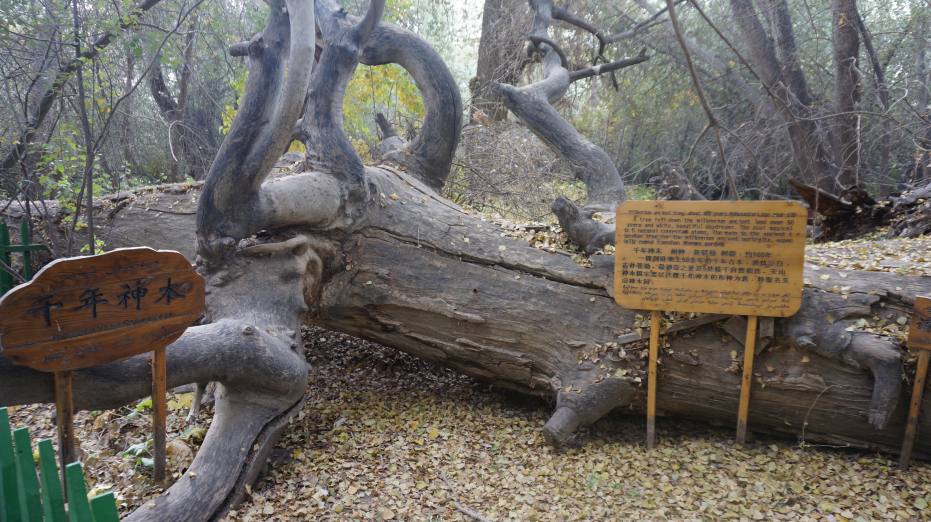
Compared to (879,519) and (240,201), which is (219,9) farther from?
(879,519)

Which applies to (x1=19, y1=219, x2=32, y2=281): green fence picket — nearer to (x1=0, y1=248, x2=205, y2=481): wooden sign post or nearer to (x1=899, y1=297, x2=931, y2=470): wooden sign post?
(x1=0, y1=248, x2=205, y2=481): wooden sign post

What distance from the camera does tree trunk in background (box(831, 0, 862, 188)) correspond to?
229 inches

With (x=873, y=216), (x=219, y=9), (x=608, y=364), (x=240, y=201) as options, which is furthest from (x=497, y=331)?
(x=219, y=9)

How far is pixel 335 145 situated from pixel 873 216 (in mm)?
4820

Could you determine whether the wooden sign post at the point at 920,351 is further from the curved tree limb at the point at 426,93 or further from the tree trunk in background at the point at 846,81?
the tree trunk in background at the point at 846,81

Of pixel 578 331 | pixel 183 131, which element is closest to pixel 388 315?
pixel 578 331

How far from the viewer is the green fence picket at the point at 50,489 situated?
1.42m

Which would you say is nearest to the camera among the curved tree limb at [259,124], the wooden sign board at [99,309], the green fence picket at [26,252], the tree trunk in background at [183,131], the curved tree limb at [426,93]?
the wooden sign board at [99,309]

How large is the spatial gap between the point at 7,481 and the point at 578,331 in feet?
8.80

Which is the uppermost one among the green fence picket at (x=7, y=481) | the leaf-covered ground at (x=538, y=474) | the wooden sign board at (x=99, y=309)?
the wooden sign board at (x=99, y=309)

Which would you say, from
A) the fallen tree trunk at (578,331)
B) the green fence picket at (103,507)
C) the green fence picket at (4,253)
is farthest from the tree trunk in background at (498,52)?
the green fence picket at (103,507)

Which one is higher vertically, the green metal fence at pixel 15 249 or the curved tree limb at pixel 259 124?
the curved tree limb at pixel 259 124

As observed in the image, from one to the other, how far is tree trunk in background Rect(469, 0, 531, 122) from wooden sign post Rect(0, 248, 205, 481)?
558cm

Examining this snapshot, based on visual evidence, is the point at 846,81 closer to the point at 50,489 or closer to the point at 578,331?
the point at 578,331
